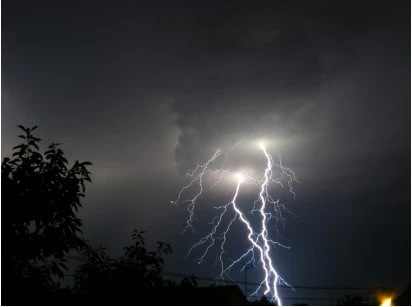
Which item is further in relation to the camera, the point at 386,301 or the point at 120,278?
the point at 386,301

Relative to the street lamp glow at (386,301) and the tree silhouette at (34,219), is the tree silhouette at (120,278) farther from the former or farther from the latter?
the street lamp glow at (386,301)

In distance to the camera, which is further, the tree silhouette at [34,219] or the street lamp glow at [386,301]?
the street lamp glow at [386,301]

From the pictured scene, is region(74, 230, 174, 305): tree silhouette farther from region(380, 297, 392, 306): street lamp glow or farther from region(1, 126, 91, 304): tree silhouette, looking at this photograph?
region(380, 297, 392, 306): street lamp glow

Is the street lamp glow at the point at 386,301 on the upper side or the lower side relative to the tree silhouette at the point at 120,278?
upper

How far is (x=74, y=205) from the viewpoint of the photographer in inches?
179

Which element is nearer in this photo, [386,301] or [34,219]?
[34,219]

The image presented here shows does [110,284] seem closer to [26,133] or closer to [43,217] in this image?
[43,217]

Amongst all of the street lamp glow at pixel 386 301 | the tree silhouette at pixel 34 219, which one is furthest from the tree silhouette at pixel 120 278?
the street lamp glow at pixel 386 301

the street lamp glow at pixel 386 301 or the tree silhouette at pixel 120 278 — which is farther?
the street lamp glow at pixel 386 301

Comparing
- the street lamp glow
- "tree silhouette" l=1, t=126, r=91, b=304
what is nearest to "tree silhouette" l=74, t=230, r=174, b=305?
"tree silhouette" l=1, t=126, r=91, b=304

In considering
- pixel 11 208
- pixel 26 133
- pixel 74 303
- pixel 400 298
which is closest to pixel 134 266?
pixel 74 303

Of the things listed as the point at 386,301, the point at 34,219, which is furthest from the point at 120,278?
the point at 386,301

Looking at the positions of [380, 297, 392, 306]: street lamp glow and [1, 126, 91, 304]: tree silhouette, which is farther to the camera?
[380, 297, 392, 306]: street lamp glow

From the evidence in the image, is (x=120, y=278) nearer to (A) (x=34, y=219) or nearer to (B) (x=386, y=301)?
(A) (x=34, y=219)
